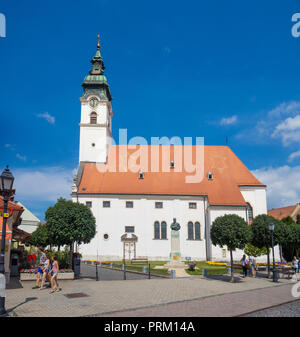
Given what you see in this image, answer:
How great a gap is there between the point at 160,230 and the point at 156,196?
16.5ft

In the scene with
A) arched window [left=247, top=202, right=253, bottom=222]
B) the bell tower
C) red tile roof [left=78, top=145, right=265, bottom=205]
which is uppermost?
the bell tower

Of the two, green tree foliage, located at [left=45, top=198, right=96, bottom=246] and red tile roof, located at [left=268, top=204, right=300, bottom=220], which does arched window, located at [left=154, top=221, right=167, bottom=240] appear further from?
red tile roof, located at [left=268, top=204, right=300, bottom=220]

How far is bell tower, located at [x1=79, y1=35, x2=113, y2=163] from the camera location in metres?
49.1

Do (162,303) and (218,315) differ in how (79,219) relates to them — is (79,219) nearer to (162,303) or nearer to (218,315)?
(162,303)

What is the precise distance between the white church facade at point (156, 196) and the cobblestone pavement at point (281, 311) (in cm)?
2918

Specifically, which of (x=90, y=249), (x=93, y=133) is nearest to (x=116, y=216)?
(x=90, y=249)

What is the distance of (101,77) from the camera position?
52.5m

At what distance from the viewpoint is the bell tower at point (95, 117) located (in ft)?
161

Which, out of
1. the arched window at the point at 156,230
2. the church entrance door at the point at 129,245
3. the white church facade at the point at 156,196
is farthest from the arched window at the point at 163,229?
the church entrance door at the point at 129,245

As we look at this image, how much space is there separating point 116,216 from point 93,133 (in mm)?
15871

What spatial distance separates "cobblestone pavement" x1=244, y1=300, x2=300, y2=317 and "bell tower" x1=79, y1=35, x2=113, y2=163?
128 feet

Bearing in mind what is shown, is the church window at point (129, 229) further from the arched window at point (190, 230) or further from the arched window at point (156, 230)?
the arched window at point (190, 230)

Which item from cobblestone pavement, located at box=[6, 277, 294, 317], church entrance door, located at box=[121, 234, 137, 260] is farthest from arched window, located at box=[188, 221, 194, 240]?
cobblestone pavement, located at box=[6, 277, 294, 317]

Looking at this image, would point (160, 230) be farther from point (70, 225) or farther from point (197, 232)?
point (70, 225)
